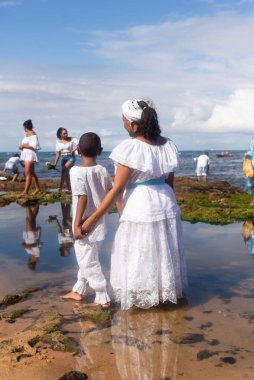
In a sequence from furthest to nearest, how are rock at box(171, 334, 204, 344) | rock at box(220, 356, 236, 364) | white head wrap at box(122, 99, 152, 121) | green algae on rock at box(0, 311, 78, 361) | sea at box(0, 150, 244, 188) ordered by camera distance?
1. sea at box(0, 150, 244, 188)
2. white head wrap at box(122, 99, 152, 121)
3. rock at box(171, 334, 204, 344)
4. green algae on rock at box(0, 311, 78, 361)
5. rock at box(220, 356, 236, 364)

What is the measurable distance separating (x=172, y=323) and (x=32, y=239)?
4301mm

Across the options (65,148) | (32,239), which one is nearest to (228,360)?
(32,239)

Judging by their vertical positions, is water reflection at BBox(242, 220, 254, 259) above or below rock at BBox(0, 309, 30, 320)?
below

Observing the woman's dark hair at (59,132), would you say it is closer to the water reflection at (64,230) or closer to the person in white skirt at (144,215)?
the water reflection at (64,230)

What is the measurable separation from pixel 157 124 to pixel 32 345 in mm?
2393

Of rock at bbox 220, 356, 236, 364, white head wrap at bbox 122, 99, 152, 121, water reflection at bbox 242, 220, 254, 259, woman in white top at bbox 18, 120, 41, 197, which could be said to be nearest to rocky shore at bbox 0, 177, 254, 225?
water reflection at bbox 242, 220, 254, 259

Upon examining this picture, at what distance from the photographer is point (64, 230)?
8.66 m

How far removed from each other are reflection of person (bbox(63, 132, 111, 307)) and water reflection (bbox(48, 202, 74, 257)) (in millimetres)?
2204

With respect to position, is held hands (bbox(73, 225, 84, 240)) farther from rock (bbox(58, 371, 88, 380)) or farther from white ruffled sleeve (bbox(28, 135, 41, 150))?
white ruffled sleeve (bbox(28, 135, 41, 150))

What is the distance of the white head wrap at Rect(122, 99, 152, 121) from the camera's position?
4426 mm

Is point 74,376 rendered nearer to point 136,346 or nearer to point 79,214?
point 136,346

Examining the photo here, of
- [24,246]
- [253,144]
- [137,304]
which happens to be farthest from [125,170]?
[253,144]

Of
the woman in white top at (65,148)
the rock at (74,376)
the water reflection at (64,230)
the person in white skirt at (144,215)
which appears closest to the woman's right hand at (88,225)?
the person in white skirt at (144,215)

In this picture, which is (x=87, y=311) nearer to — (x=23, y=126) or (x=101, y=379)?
(x=101, y=379)
